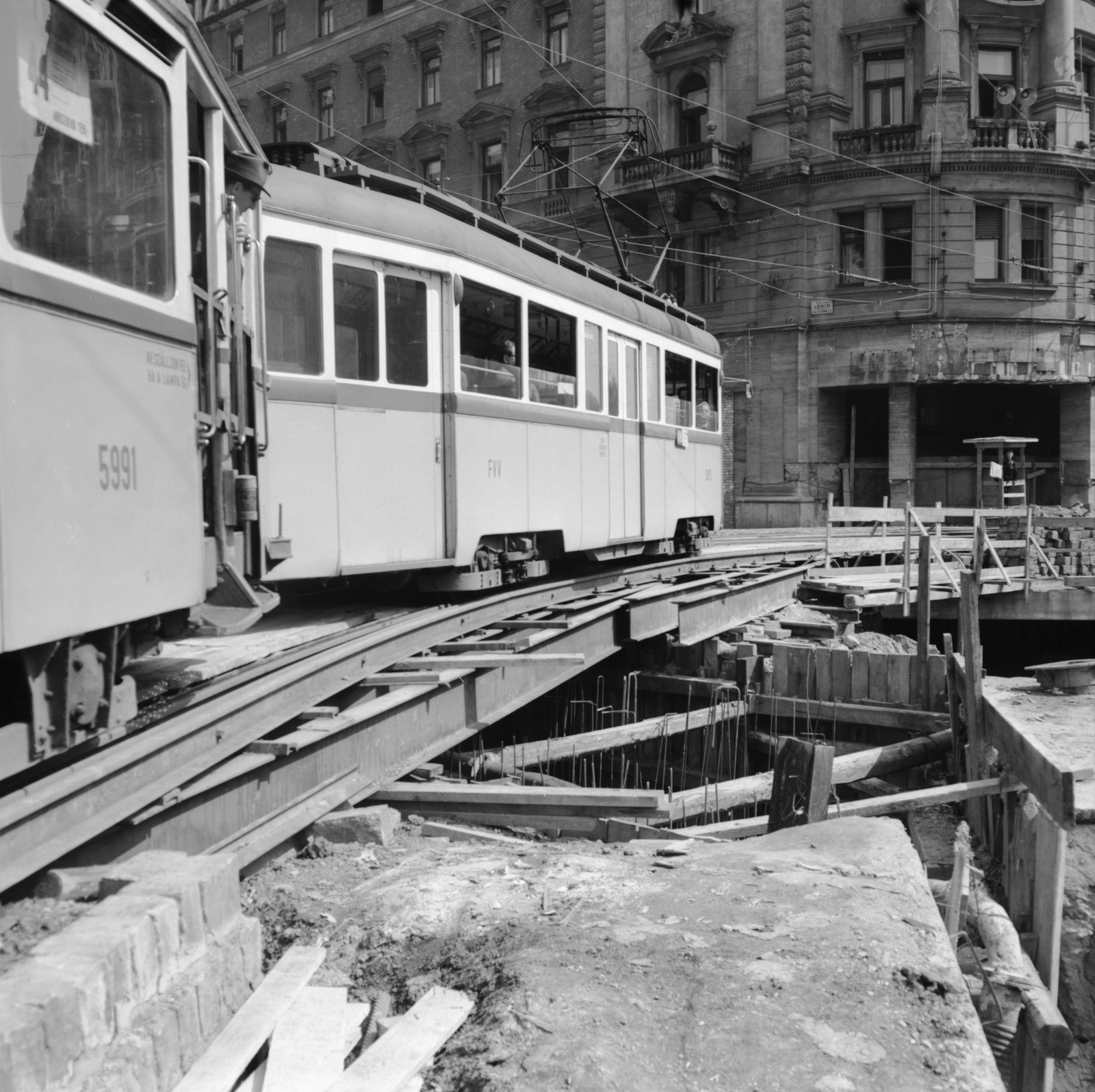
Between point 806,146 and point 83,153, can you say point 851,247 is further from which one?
point 83,153

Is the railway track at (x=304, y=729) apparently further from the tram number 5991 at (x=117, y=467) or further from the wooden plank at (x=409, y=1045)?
the wooden plank at (x=409, y=1045)

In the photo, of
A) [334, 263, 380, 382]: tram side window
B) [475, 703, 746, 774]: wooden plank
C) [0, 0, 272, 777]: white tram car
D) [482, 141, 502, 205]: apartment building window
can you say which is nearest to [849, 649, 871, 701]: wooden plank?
[475, 703, 746, 774]: wooden plank

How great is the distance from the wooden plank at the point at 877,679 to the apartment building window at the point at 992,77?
80.8ft

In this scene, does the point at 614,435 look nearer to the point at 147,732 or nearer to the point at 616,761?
the point at 616,761

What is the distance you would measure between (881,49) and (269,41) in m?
24.2

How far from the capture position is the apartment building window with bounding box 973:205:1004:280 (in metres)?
32.0

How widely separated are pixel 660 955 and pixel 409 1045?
1.05 meters

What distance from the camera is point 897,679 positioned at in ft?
41.2

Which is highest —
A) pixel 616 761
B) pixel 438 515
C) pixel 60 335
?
pixel 60 335

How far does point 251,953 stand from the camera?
4.51 m

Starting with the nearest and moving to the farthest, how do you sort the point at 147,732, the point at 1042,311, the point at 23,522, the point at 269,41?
the point at 23,522 < the point at 147,732 < the point at 1042,311 < the point at 269,41

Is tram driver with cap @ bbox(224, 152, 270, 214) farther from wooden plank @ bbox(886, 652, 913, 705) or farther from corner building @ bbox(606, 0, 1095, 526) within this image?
corner building @ bbox(606, 0, 1095, 526)

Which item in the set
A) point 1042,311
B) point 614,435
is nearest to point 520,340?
point 614,435

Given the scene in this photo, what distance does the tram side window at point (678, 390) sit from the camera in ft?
49.4
